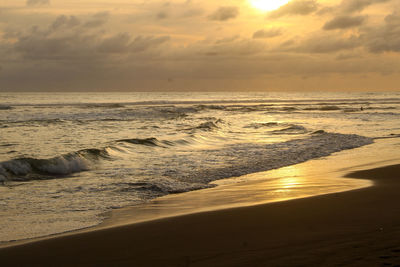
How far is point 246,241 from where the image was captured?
4926 mm

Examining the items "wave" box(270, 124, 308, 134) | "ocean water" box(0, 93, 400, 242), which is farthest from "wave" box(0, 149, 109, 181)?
"wave" box(270, 124, 308, 134)

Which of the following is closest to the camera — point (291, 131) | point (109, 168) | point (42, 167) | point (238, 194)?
point (238, 194)

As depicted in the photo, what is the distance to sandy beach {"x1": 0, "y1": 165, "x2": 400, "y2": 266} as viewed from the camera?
4.25 meters

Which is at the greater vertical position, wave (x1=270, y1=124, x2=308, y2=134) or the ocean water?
the ocean water

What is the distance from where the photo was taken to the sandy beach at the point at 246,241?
4.25 meters

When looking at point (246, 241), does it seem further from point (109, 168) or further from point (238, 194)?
point (109, 168)

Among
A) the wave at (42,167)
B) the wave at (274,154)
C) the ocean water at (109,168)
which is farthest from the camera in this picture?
the wave at (274,154)

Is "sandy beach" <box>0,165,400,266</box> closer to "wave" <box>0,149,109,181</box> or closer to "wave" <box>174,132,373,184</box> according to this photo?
"wave" <box>174,132,373,184</box>

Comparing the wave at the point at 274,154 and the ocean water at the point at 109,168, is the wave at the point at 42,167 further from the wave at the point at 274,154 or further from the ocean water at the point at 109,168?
the wave at the point at 274,154

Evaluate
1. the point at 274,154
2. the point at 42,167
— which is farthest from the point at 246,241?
the point at 274,154

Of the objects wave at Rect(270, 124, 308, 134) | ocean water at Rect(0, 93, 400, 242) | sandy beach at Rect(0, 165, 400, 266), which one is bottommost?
wave at Rect(270, 124, 308, 134)

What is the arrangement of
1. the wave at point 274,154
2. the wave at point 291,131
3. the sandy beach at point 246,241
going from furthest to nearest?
the wave at point 291,131, the wave at point 274,154, the sandy beach at point 246,241

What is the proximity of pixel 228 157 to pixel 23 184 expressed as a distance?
6.07 metres

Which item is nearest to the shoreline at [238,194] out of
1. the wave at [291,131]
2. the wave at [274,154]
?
the wave at [274,154]
